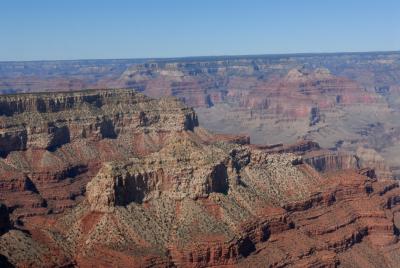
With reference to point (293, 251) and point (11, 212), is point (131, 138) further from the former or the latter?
point (293, 251)

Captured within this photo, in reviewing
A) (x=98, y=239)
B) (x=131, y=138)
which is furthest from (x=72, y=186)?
(x=98, y=239)

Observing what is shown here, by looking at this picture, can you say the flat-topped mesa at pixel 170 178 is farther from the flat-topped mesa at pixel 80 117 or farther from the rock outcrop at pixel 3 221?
the flat-topped mesa at pixel 80 117

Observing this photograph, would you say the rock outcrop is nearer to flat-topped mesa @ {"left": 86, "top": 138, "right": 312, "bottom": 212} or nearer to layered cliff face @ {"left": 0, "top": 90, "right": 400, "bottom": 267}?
layered cliff face @ {"left": 0, "top": 90, "right": 400, "bottom": 267}

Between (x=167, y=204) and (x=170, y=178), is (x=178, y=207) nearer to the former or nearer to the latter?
(x=167, y=204)

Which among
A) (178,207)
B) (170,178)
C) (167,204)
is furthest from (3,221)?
(178,207)

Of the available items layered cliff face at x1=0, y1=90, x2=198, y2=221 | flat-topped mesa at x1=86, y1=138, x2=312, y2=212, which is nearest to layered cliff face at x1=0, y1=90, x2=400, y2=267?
flat-topped mesa at x1=86, y1=138, x2=312, y2=212

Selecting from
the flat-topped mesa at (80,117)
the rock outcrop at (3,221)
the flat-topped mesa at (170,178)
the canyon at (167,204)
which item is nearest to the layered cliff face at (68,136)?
the flat-topped mesa at (80,117)

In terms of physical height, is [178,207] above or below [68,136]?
above

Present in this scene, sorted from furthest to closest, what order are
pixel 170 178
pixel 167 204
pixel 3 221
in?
pixel 170 178 → pixel 167 204 → pixel 3 221
